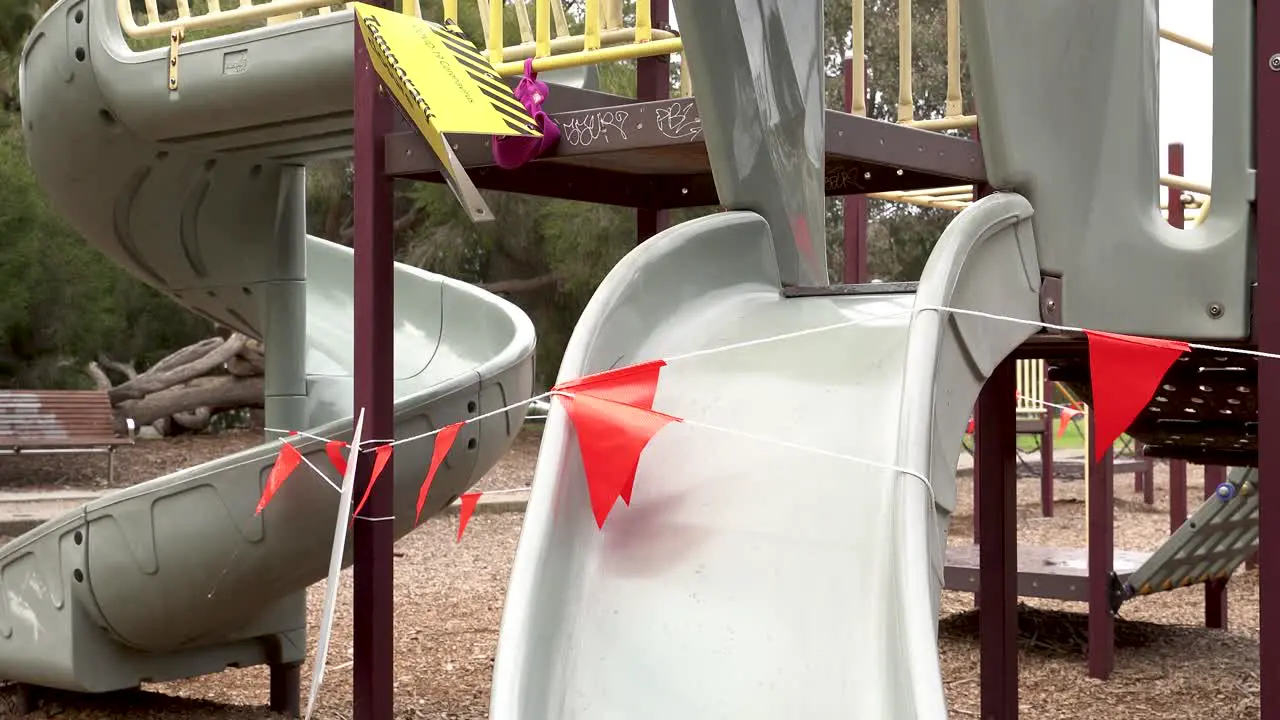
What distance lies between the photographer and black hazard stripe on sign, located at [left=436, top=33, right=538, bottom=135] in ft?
13.5

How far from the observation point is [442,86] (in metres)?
4.03

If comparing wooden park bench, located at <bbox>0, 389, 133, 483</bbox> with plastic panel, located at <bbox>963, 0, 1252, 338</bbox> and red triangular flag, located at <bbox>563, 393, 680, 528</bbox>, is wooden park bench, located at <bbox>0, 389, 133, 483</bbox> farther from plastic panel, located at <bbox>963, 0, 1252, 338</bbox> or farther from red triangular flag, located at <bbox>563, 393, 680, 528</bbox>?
plastic panel, located at <bbox>963, 0, 1252, 338</bbox>

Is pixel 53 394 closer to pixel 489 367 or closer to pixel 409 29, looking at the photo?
pixel 489 367

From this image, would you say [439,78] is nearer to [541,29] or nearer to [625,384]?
[541,29]

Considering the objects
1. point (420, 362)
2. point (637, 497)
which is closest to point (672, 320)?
point (637, 497)

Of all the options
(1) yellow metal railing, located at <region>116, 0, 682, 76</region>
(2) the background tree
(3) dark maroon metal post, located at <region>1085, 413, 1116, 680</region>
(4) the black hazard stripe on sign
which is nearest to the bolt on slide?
(1) yellow metal railing, located at <region>116, 0, 682, 76</region>

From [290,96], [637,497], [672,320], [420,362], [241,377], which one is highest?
[290,96]

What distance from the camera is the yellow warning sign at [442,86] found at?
12.8ft

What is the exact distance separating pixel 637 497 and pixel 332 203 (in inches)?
642

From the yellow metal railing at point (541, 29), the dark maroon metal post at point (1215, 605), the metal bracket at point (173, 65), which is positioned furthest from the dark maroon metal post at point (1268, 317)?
the dark maroon metal post at point (1215, 605)

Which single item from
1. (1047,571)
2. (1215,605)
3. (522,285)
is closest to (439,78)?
(1047,571)

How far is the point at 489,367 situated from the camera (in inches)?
240

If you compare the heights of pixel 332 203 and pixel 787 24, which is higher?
pixel 787 24

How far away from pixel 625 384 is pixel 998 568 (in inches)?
108
